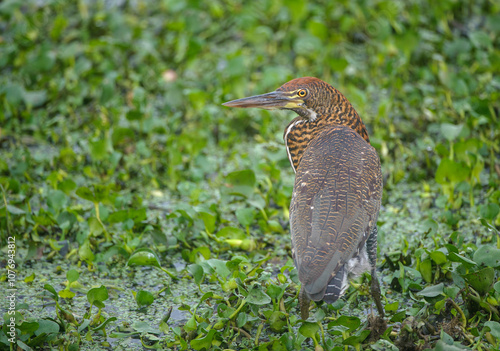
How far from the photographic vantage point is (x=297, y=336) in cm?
328

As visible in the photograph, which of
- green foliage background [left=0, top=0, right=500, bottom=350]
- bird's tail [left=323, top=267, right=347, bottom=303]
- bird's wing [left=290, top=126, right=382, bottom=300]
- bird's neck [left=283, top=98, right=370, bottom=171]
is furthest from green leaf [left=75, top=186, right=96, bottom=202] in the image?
bird's tail [left=323, top=267, right=347, bottom=303]

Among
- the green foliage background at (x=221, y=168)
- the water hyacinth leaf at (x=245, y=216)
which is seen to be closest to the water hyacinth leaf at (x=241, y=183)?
the green foliage background at (x=221, y=168)

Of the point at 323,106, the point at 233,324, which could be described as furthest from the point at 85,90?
the point at 233,324

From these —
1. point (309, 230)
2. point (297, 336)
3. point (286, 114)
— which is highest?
point (309, 230)

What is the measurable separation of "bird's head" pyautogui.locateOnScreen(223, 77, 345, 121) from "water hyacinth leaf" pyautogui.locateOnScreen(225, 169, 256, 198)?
0.72m

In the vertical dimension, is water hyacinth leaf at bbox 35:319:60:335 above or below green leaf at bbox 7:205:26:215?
above

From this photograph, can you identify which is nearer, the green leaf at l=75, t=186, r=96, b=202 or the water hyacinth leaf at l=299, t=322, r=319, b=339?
the water hyacinth leaf at l=299, t=322, r=319, b=339

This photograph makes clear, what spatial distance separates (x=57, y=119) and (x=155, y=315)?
2764 millimetres

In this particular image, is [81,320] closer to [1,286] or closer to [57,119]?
[1,286]

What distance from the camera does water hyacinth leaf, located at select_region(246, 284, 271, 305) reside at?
3252 mm

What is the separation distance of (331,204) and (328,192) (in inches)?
3.4

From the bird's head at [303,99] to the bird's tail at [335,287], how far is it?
47.4 inches

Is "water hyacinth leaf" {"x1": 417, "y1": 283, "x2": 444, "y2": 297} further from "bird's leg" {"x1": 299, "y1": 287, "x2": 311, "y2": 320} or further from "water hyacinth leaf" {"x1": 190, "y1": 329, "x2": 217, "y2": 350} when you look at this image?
"water hyacinth leaf" {"x1": 190, "y1": 329, "x2": 217, "y2": 350}

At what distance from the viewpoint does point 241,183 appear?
450 centimetres
